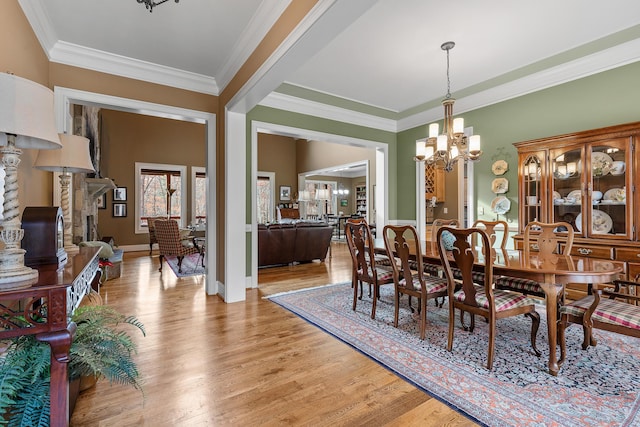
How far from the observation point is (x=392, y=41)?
3.22 m

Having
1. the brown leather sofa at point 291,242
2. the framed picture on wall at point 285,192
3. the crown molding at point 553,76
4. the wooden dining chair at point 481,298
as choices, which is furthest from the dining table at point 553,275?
the framed picture on wall at point 285,192

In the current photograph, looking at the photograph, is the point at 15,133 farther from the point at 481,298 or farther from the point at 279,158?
the point at 279,158

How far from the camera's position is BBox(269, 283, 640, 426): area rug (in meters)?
1.68

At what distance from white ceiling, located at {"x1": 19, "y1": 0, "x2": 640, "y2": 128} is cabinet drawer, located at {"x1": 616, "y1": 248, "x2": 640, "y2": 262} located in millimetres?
2036

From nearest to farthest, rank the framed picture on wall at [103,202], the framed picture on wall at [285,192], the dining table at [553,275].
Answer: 1. the dining table at [553,275]
2. the framed picture on wall at [103,202]
3. the framed picture on wall at [285,192]

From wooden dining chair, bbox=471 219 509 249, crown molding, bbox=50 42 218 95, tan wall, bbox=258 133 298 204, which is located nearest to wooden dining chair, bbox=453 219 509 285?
wooden dining chair, bbox=471 219 509 249

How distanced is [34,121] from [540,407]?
2866 millimetres

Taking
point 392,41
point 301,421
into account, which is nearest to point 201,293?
point 301,421

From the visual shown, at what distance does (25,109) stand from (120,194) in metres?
8.13

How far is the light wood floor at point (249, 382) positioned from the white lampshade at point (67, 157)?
1466 millimetres

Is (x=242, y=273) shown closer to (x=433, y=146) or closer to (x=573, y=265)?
(x=433, y=146)

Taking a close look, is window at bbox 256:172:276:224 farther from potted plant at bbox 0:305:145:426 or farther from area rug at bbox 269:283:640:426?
potted plant at bbox 0:305:145:426

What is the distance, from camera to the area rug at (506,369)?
1676 mm

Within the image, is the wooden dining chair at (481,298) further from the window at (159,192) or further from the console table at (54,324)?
the window at (159,192)
